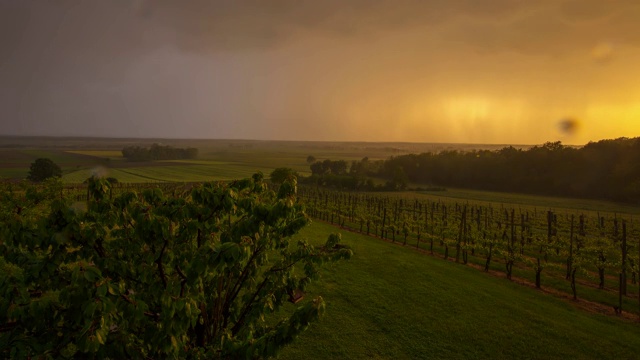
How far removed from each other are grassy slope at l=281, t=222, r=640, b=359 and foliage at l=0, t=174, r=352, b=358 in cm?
971

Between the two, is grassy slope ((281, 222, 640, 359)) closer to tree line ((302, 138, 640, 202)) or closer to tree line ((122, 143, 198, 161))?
tree line ((302, 138, 640, 202))

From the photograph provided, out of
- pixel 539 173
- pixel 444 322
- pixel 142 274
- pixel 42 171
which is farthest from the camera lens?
pixel 539 173

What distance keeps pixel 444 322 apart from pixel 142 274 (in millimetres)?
17127

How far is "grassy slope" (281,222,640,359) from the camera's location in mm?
15453

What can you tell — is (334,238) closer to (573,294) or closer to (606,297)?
(573,294)

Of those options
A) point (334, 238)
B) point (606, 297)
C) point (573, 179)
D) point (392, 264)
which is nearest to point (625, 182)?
point (573, 179)

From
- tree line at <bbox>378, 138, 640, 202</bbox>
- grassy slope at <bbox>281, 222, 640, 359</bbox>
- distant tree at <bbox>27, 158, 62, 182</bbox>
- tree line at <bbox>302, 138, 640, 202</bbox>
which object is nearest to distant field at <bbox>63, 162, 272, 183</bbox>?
distant tree at <bbox>27, 158, 62, 182</bbox>

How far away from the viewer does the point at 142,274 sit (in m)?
4.96

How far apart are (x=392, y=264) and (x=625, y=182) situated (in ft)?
329

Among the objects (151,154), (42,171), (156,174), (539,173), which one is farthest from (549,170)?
(151,154)

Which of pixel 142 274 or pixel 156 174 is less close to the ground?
pixel 142 274

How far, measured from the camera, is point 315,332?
51.6 ft

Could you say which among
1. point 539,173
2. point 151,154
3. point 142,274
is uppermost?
point 151,154

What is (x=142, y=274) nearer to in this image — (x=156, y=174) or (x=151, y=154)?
(x=156, y=174)
